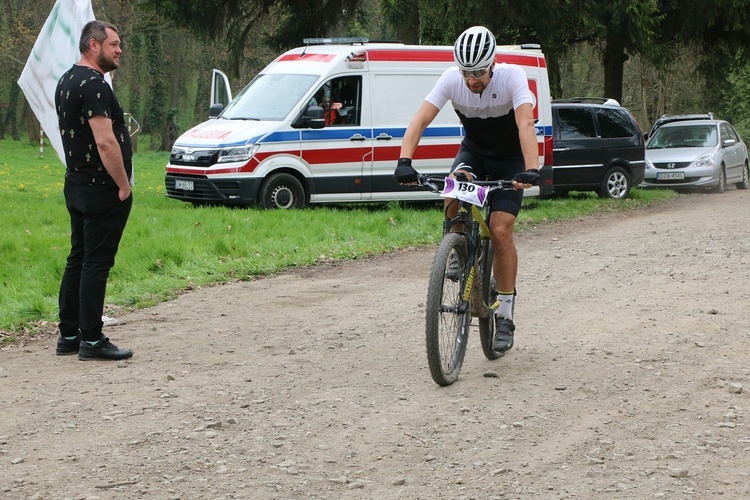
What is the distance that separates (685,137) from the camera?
24.5 m

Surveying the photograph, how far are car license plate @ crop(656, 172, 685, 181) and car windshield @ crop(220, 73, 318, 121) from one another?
9.95 m

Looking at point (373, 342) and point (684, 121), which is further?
point (684, 121)

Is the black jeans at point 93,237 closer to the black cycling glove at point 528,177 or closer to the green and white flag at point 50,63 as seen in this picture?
the green and white flag at point 50,63

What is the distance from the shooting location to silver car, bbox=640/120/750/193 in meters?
23.3

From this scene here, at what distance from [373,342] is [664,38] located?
2018cm

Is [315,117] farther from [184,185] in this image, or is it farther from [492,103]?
[492,103]

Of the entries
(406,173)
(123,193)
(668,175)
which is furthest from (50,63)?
(668,175)

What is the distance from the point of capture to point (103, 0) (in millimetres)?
35938

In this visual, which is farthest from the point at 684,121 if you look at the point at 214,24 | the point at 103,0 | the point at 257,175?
the point at 103,0

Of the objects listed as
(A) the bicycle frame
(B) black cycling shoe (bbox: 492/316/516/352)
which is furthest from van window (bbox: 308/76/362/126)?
(A) the bicycle frame

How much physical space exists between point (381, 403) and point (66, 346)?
2439 mm

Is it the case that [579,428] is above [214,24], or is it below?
below

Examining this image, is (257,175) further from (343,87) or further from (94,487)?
(94,487)

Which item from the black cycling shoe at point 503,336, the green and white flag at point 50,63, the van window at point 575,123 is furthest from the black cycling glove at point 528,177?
the van window at point 575,123
